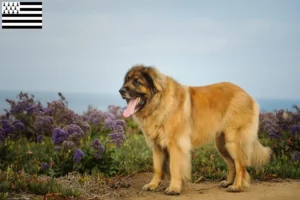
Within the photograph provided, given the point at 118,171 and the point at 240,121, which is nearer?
the point at 240,121

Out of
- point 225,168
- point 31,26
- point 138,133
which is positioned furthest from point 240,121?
point 138,133

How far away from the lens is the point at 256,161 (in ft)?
25.0

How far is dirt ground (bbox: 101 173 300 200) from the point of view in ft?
21.6

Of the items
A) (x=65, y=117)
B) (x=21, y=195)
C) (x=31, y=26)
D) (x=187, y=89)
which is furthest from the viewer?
(x=31, y=26)

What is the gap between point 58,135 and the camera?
24.4 feet

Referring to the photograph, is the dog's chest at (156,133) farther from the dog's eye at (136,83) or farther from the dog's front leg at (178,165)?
the dog's eye at (136,83)

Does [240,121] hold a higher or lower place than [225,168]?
higher

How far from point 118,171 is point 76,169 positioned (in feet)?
2.60

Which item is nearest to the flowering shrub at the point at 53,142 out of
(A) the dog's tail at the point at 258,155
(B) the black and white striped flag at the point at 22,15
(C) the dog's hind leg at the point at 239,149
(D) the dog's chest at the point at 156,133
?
(D) the dog's chest at the point at 156,133

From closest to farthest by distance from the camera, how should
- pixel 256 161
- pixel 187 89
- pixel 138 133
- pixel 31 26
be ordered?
pixel 187 89 → pixel 256 161 → pixel 31 26 → pixel 138 133

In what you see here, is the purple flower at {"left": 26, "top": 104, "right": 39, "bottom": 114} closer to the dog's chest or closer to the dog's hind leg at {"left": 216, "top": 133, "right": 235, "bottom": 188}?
the dog's chest

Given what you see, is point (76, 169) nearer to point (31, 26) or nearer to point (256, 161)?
point (256, 161)

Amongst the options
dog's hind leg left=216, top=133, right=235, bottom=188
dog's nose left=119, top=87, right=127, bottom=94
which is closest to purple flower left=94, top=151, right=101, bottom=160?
dog's nose left=119, top=87, right=127, bottom=94

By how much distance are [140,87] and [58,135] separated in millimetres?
1820
